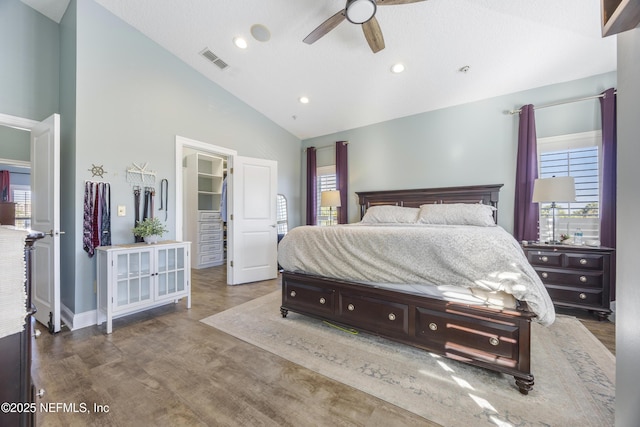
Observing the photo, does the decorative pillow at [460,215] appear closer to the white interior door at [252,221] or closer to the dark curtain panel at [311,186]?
the dark curtain panel at [311,186]

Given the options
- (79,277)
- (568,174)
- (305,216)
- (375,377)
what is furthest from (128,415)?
(568,174)

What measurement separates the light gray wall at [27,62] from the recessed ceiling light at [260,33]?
2327 millimetres

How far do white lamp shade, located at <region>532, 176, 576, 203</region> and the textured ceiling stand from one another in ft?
4.73

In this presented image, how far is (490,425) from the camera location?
1335 millimetres

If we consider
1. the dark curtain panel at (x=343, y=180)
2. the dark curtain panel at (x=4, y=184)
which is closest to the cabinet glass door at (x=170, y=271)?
the dark curtain panel at (x=343, y=180)

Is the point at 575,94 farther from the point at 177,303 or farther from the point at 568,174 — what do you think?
the point at 177,303

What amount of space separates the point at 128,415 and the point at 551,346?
3.22 meters

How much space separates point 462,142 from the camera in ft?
12.7

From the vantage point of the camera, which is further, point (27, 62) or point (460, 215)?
point (460, 215)

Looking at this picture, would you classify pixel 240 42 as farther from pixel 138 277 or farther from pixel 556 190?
pixel 556 190

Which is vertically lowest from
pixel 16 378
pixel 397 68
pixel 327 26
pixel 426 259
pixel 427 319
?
pixel 427 319

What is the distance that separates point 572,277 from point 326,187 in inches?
156

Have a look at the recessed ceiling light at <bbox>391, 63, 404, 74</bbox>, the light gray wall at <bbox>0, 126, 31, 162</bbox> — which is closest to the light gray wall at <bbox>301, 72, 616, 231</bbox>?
the recessed ceiling light at <bbox>391, 63, 404, 74</bbox>

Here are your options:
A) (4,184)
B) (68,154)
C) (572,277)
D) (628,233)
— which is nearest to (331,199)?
(572,277)
